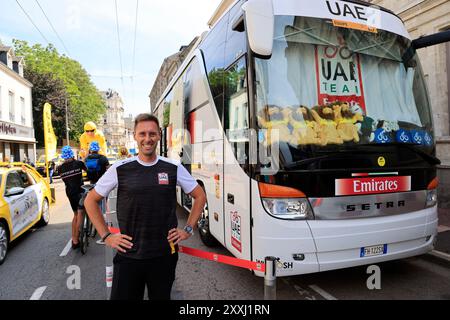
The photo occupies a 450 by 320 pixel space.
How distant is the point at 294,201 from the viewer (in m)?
3.18

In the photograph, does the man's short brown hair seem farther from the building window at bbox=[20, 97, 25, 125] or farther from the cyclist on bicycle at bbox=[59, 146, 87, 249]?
the building window at bbox=[20, 97, 25, 125]

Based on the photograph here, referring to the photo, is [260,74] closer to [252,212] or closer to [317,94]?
[317,94]

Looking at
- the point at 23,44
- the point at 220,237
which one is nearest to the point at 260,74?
the point at 220,237

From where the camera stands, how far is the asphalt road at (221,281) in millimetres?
3732

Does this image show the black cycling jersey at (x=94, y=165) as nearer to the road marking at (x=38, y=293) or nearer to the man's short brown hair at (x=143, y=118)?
the road marking at (x=38, y=293)

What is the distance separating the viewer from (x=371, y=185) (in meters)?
3.40

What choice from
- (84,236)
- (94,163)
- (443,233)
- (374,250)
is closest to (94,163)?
(94,163)

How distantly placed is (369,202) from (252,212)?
49.5 inches

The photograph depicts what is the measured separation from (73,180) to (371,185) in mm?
4710

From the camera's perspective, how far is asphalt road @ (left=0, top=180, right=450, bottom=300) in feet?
12.2

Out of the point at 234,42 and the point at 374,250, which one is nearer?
the point at 374,250

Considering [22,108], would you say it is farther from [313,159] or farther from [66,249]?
[313,159]

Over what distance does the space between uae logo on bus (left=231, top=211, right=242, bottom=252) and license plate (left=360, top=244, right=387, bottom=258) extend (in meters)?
1.31
